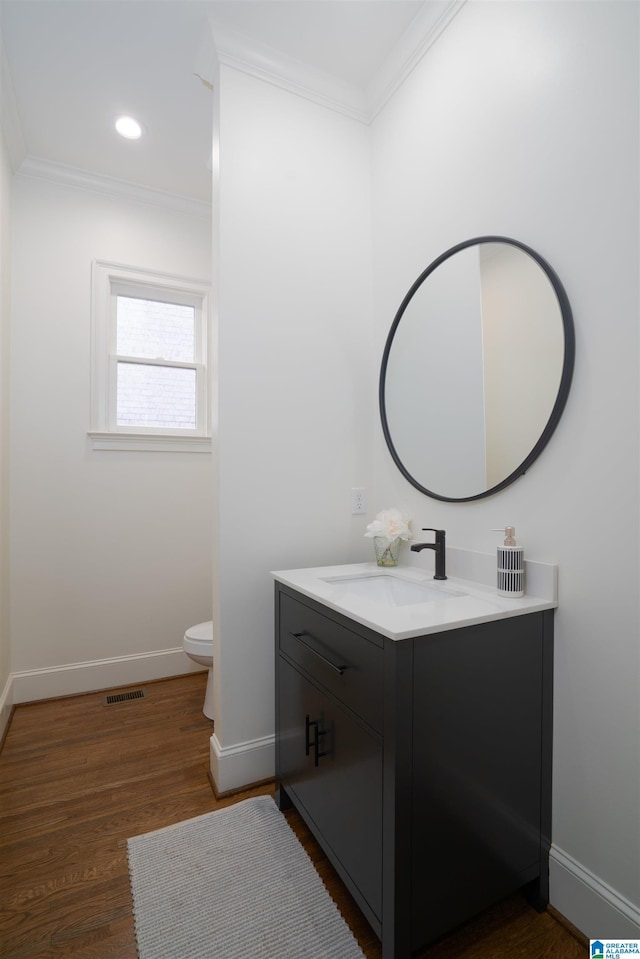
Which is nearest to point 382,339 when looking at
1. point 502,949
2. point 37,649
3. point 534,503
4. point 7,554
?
point 534,503

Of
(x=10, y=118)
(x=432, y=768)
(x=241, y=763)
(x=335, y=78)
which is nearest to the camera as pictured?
(x=432, y=768)

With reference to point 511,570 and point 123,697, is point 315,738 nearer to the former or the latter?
point 511,570

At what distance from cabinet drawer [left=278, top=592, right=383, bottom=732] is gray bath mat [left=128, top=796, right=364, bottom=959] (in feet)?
1.85

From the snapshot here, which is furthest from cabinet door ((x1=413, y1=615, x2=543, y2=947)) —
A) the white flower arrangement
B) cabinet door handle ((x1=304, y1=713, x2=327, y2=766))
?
the white flower arrangement

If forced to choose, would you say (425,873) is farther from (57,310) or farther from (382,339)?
(57,310)

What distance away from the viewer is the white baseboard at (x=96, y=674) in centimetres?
246

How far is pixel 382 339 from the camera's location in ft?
6.65

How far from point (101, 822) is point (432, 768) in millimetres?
1264

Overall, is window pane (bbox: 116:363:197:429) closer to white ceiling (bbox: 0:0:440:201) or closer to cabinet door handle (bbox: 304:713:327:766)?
white ceiling (bbox: 0:0:440:201)

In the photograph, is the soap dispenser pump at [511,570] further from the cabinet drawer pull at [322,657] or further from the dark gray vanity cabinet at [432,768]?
the cabinet drawer pull at [322,657]

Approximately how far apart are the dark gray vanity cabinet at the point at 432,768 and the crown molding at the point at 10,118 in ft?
8.19

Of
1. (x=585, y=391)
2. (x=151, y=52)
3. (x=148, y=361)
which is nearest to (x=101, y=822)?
(x=585, y=391)

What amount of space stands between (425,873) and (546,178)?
1.80m

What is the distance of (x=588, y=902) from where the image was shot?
116cm
